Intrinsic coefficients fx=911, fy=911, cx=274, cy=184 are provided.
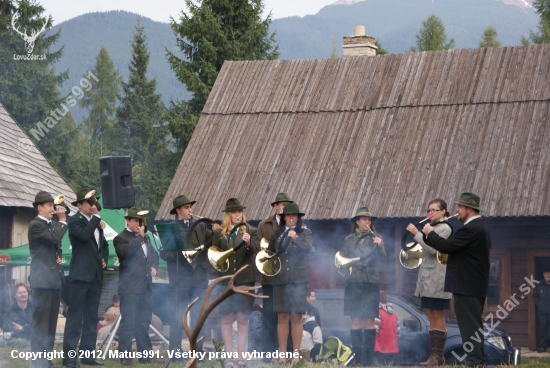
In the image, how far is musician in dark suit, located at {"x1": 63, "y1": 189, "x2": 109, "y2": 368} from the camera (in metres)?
10.2

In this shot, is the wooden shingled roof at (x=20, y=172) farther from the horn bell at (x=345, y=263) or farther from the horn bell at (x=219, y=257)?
the horn bell at (x=345, y=263)

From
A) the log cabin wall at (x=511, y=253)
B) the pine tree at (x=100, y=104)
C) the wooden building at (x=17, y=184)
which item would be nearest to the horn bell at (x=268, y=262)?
the log cabin wall at (x=511, y=253)

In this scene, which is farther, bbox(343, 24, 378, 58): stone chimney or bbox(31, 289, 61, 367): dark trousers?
bbox(343, 24, 378, 58): stone chimney

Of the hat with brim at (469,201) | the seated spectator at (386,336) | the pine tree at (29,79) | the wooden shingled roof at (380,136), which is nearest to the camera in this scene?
the hat with brim at (469,201)

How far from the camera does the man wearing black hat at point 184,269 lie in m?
10.7

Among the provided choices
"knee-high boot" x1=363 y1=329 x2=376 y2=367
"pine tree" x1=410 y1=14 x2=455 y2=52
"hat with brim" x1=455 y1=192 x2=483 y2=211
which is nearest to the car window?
"knee-high boot" x1=363 y1=329 x2=376 y2=367

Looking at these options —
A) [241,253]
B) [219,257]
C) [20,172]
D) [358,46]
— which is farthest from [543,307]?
[20,172]

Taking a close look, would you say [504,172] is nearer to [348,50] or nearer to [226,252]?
[348,50]

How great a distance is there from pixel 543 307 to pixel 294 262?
7724 millimetres

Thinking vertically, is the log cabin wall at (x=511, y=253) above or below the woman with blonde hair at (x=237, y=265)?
above

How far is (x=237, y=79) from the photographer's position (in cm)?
2123

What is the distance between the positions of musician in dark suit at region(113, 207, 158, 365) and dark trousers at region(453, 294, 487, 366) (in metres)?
3.93

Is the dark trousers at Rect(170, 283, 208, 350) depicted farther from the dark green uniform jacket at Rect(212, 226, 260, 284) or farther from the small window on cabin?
the small window on cabin

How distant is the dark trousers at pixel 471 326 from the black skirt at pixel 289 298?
189cm
